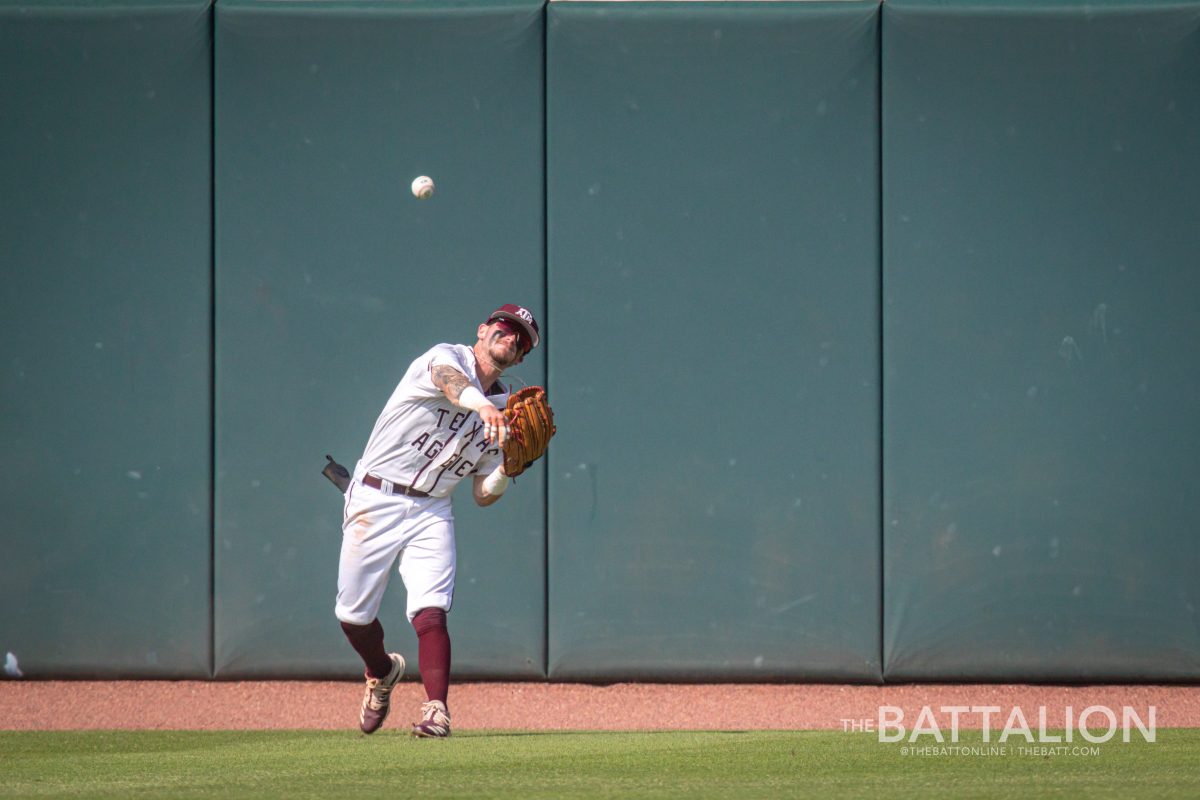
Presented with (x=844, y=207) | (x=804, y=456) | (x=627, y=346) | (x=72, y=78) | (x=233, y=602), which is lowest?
(x=233, y=602)

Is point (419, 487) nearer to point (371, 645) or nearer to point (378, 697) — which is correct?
point (371, 645)

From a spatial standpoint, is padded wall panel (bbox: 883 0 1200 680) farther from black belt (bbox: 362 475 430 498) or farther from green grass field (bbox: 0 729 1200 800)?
black belt (bbox: 362 475 430 498)

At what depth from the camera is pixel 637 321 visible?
6535 millimetres

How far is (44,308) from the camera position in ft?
21.6

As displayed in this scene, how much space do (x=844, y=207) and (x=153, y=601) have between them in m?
3.64

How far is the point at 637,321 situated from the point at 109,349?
243 centimetres

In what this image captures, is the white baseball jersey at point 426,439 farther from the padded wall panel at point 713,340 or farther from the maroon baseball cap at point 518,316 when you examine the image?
the padded wall panel at point 713,340

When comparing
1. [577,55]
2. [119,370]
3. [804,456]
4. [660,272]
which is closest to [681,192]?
[660,272]

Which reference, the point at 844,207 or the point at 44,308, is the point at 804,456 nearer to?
the point at 844,207

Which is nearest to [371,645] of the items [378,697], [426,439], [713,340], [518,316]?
[378,697]

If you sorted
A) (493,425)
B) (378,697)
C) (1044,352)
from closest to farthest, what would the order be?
(493,425)
(378,697)
(1044,352)

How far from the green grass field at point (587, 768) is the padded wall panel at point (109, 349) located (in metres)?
1.50
